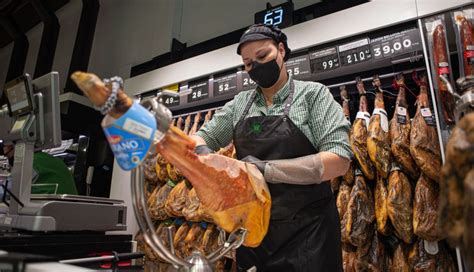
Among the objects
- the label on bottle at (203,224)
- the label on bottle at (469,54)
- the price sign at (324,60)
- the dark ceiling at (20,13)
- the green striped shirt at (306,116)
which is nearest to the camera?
the green striped shirt at (306,116)

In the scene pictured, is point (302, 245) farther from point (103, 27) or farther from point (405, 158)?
point (103, 27)

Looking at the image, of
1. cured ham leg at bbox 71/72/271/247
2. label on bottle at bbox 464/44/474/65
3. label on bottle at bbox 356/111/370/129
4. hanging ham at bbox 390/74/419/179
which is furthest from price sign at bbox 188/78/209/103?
cured ham leg at bbox 71/72/271/247

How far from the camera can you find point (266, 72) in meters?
1.50

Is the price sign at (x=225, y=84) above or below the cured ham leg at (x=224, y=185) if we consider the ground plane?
above

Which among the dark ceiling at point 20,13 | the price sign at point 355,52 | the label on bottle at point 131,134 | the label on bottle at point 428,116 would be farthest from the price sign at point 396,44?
the dark ceiling at point 20,13

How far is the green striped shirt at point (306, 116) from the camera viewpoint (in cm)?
131

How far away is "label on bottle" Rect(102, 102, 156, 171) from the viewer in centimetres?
58

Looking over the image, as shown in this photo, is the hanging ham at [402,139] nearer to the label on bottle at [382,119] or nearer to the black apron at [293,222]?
the label on bottle at [382,119]

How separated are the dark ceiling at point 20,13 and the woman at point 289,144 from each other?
18.0 ft

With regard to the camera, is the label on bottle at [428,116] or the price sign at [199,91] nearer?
the label on bottle at [428,116]

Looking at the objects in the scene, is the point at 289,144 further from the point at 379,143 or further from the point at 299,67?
the point at 299,67

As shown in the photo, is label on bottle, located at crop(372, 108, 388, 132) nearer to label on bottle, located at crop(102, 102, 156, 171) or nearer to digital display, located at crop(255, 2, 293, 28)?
digital display, located at crop(255, 2, 293, 28)

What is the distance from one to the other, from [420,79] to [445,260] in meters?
1.08

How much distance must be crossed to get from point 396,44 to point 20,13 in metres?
6.62
